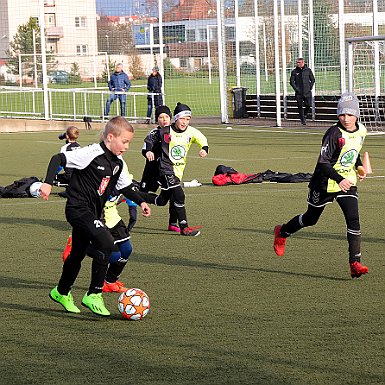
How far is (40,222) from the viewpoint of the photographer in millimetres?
12969

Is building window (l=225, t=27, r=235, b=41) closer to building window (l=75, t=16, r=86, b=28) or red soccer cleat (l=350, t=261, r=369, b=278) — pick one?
building window (l=75, t=16, r=86, b=28)

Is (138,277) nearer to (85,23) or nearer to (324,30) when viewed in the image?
(324,30)

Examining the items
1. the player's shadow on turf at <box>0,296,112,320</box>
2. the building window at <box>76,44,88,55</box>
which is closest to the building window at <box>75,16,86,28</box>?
the building window at <box>76,44,88,55</box>

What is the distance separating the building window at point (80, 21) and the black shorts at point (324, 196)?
31776 millimetres

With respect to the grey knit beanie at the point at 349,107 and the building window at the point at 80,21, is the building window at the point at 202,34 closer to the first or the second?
the building window at the point at 80,21

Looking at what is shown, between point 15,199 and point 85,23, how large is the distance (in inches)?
990

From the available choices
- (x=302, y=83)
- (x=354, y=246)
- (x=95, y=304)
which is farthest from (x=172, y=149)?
(x=302, y=83)

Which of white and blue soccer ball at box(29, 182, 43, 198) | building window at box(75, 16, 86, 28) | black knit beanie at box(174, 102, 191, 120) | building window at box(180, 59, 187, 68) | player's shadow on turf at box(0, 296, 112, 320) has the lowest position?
player's shadow on turf at box(0, 296, 112, 320)

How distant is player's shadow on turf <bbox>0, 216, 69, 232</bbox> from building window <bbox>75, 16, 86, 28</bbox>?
90.5 feet

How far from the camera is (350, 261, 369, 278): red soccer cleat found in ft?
28.7

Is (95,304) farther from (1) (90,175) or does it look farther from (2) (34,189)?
(2) (34,189)

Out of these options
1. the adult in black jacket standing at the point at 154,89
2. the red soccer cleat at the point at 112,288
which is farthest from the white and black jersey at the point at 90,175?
the adult in black jacket standing at the point at 154,89

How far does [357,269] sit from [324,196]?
78cm

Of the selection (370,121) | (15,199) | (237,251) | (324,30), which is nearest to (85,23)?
(324,30)
